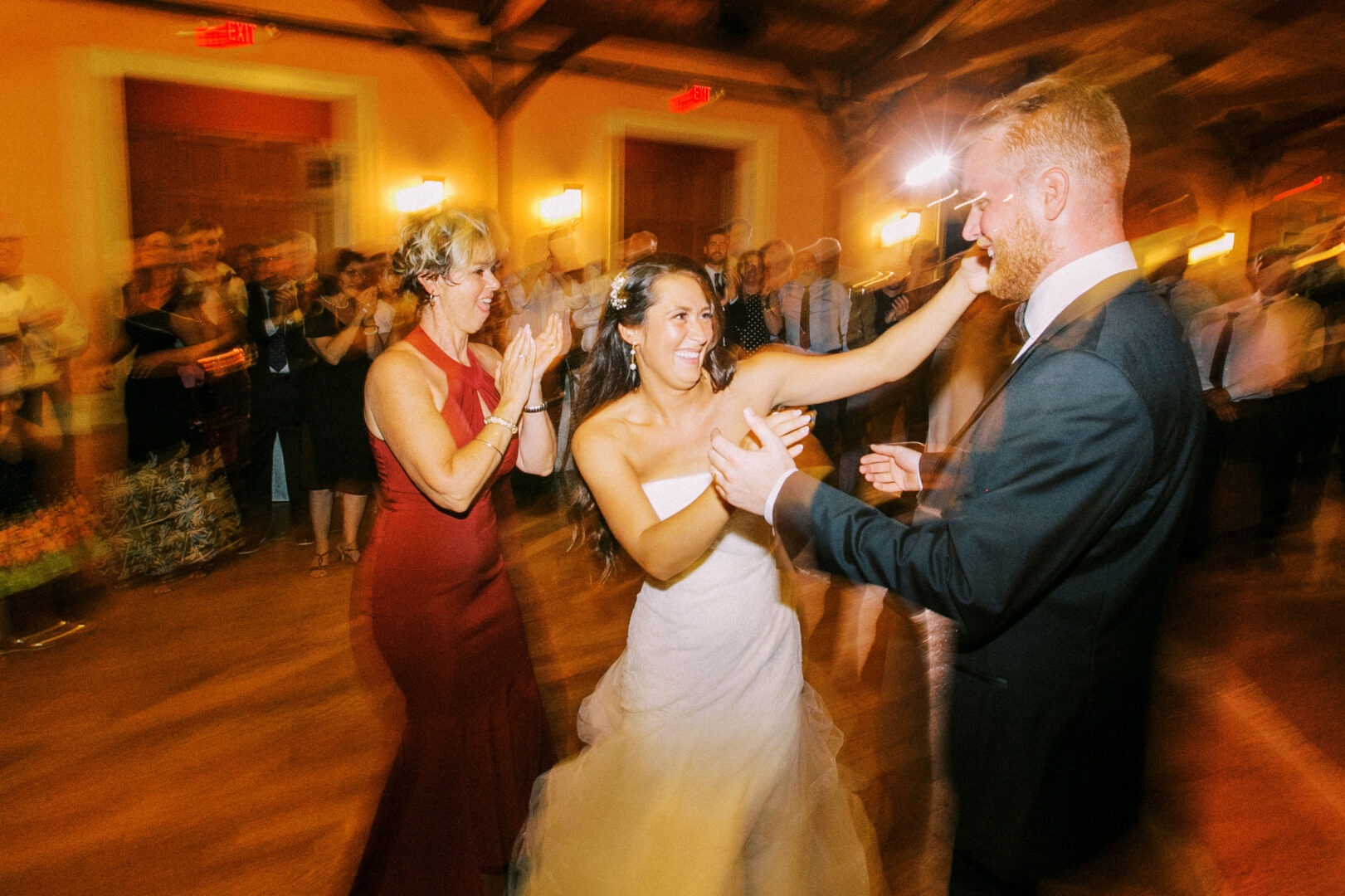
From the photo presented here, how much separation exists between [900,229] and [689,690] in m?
8.47

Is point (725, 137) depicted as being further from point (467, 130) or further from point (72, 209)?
point (72, 209)

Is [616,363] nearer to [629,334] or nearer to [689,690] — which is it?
[629,334]

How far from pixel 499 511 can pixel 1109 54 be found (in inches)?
319

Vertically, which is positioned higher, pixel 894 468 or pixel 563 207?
pixel 563 207

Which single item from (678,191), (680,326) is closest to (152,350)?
(680,326)

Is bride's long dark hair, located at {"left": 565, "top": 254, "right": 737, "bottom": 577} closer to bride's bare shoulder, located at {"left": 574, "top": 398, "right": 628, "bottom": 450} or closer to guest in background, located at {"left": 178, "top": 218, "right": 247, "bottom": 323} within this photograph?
bride's bare shoulder, located at {"left": 574, "top": 398, "right": 628, "bottom": 450}

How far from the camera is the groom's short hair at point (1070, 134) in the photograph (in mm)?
1184

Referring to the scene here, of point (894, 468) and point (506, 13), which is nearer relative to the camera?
point (894, 468)

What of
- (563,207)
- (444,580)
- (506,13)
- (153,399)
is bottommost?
(444,580)

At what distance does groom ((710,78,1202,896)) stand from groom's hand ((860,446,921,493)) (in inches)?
15.0

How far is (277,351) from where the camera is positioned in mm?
4512

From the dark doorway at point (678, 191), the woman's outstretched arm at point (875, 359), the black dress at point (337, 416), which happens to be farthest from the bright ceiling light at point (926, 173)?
the woman's outstretched arm at point (875, 359)

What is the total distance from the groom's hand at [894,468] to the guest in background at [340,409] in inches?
123

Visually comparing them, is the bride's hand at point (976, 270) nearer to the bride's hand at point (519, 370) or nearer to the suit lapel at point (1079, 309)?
the suit lapel at point (1079, 309)
